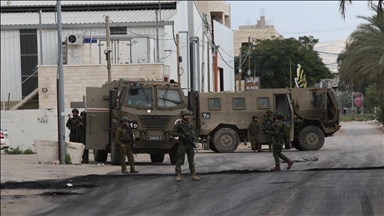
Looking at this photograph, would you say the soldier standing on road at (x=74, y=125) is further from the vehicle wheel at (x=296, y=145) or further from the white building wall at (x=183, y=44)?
the white building wall at (x=183, y=44)

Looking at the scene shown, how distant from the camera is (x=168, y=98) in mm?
23078

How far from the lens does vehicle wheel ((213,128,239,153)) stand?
30.6 m

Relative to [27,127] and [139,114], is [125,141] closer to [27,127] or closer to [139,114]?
[139,114]

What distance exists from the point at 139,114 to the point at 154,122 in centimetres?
50

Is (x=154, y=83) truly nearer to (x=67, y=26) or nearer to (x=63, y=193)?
(x=63, y=193)

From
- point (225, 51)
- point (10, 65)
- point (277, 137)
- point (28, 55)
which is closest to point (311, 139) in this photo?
point (277, 137)

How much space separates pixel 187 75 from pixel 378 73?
605 inches

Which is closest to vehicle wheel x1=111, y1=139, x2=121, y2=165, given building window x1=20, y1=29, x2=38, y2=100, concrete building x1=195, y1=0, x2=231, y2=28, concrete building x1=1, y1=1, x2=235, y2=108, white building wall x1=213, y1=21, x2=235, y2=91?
concrete building x1=1, y1=1, x2=235, y2=108

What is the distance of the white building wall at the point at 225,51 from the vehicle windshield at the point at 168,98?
4520 cm

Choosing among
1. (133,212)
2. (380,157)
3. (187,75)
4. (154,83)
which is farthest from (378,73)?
(133,212)

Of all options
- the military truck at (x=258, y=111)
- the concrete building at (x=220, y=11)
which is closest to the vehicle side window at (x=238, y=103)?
the military truck at (x=258, y=111)

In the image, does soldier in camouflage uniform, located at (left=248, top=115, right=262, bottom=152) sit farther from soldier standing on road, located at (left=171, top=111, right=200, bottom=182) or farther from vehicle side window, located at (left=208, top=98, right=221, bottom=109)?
soldier standing on road, located at (left=171, top=111, right=200, bottom=182)

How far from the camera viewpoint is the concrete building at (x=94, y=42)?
4475 cm

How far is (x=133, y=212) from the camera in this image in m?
13.1
